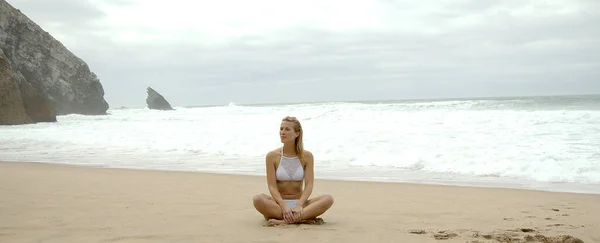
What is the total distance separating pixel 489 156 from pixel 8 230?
9.85 metres

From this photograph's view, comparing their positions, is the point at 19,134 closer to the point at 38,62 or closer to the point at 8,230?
the point at 8,230

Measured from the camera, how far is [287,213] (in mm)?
5410

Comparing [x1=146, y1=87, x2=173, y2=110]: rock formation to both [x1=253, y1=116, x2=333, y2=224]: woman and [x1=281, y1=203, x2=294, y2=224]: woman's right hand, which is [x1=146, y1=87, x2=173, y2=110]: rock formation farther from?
[x1=281, y1=203, x2=294, y2=224]: woman's right hand

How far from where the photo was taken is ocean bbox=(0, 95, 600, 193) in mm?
10250

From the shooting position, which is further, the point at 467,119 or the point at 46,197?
the point at 467,119

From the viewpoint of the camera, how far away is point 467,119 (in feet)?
62.5

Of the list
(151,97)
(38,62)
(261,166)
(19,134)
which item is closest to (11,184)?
(261,166)

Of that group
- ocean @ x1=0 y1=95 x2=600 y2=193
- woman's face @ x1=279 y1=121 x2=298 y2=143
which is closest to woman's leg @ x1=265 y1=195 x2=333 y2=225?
woman's face @ x1=279 y1=121 x2=298 y2=143

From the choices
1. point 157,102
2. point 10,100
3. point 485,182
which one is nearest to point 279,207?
point 485,182

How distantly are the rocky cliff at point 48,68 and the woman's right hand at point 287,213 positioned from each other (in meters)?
30.6

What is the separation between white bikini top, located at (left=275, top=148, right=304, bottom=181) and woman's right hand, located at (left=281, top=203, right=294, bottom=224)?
0.32 meters

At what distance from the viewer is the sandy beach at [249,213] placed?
194 inches

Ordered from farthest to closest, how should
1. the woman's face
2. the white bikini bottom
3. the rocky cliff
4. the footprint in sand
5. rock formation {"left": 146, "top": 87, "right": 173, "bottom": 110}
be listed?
1. rock formation {"left": 146, "top": 87, "right": 173, "bottom": 110}
2. the rocky cliff
3. the white bikini bottom
4. the woman's face
5. the footprint in sand

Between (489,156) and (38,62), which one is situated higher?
(38,62)
